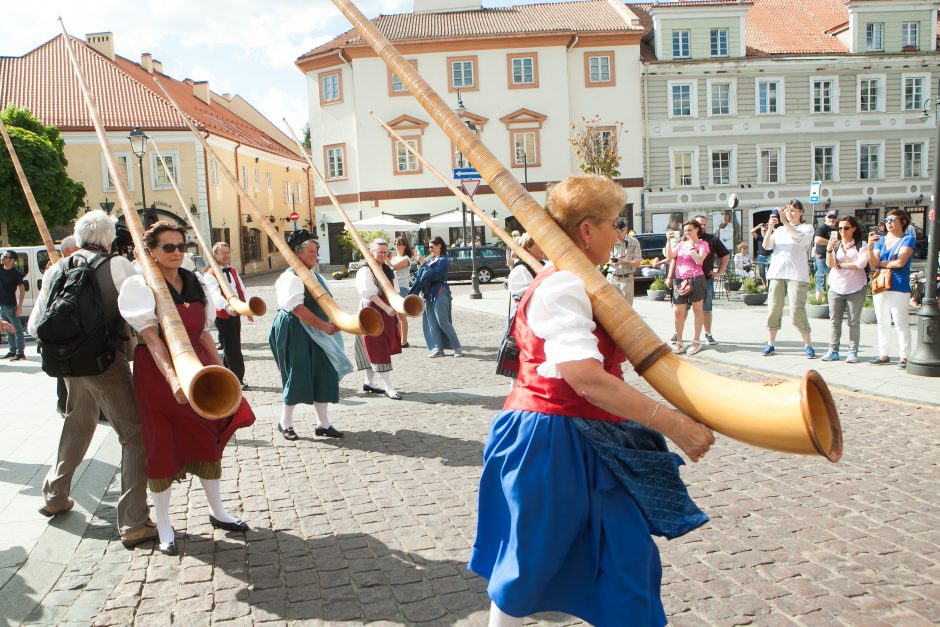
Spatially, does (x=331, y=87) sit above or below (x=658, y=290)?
above

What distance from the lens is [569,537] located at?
2.32 metres

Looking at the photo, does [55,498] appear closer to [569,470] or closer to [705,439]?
[569,470]

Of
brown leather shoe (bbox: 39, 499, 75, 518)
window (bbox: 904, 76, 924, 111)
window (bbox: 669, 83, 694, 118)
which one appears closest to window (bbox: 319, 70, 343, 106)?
window (bbox: 669, 83, 694, 118)

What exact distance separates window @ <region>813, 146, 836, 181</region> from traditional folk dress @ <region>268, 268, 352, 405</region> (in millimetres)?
35854

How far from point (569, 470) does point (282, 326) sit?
15.3 ft

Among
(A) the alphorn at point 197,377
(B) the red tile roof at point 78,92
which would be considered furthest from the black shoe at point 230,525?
(B) the red tile roof at point 78,92

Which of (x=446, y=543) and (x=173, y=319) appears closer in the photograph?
(x=173, y=319)

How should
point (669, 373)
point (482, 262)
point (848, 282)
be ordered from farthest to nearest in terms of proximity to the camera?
point (482, 262), point (848, 282), point (669, 373)

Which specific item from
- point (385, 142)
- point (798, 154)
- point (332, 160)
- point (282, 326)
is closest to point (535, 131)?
point (385, 142)

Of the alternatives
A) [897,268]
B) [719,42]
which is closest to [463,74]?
[719,42]

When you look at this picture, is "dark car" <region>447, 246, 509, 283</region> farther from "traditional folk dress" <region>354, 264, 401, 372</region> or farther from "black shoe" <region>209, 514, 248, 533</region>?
"black shoe" <region>209, 514, 248, 533</region>

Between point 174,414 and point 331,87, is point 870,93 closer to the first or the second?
point 331,87

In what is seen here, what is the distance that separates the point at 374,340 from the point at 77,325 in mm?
4252

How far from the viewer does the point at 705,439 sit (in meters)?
1.91
